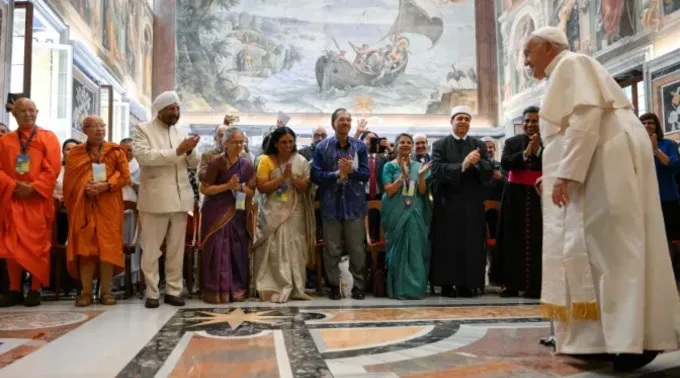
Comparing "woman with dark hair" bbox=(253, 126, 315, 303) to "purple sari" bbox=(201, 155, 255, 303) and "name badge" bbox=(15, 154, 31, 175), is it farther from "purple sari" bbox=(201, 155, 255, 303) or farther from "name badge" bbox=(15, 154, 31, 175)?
"name badge" bbox=(15, 154, 31, 175)

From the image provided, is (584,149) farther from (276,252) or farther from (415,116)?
(415,116)

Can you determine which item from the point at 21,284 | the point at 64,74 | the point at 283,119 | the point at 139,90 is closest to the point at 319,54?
the point at 139,90

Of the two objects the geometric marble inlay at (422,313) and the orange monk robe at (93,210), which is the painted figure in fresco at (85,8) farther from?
the geometric marble inlay at (422,313)

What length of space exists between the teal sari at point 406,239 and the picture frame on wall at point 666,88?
5723 mm

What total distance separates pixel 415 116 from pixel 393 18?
299 cm

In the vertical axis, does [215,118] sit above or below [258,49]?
below

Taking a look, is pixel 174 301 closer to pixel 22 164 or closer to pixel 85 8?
pixel 22 164

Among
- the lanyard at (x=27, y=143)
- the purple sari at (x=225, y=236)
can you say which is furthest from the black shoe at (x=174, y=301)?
the lanyard at (x=27, y=143)

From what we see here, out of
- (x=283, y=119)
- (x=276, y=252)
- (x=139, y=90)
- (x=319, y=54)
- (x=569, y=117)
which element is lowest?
(x=276, y=252)

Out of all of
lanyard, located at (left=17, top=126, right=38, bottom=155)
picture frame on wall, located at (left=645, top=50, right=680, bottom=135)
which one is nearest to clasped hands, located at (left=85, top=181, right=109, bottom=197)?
lanyard, located at (left=17, top=126, right=38, bottom=155)

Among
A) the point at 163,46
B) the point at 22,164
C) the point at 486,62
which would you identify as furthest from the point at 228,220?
the point at 486,62

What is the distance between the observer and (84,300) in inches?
189

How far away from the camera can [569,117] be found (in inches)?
105

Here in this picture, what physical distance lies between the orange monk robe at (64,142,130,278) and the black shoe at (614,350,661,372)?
3.93m
